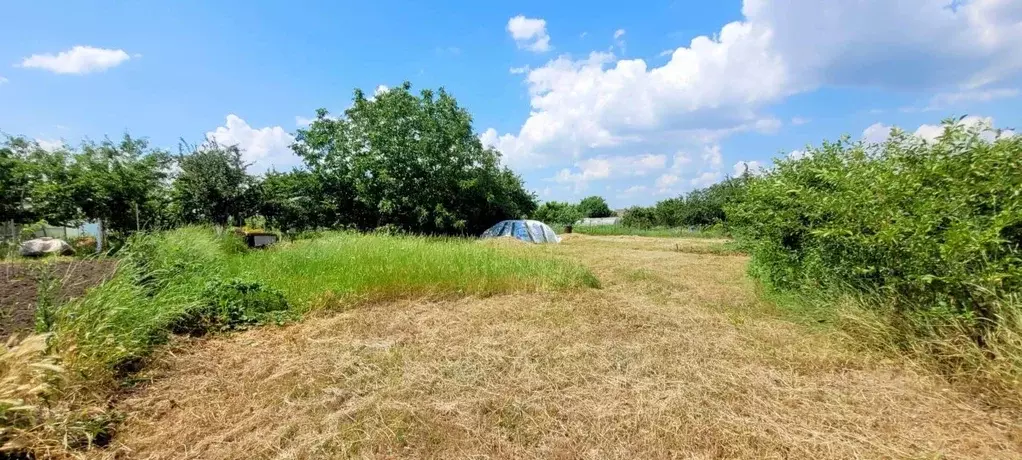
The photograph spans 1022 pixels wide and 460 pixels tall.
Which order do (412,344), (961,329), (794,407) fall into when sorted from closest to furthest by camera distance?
(794,407)
(961,329)
(412,344)

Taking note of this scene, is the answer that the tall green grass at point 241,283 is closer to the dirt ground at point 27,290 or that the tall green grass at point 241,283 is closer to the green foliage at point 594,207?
the dirt ground at point 27,290

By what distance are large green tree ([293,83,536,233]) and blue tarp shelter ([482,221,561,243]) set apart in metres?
1.45

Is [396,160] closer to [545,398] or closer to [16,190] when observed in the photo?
[16,190]

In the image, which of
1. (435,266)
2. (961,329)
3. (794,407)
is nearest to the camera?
(794,407)

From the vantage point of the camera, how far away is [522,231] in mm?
17750

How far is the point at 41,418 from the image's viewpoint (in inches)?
92.4

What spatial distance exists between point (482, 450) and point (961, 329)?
350 centimetres

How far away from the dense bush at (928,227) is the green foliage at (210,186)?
1389 cm

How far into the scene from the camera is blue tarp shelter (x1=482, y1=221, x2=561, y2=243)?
17672 mm

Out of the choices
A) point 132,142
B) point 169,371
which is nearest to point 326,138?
point 132,142

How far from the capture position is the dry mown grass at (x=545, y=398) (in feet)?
7.78

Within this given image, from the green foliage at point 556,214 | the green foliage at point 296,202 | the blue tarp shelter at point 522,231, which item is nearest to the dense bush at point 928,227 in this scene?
the blue tarp shelter at point 522,231

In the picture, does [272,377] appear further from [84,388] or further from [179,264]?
[179,264]

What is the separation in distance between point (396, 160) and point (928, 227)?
15.1m
